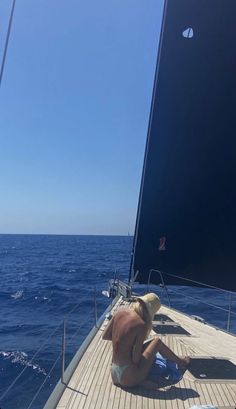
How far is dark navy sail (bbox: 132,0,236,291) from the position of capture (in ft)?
15.9

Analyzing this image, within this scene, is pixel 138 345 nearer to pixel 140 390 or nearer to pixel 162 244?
pixel 140 390

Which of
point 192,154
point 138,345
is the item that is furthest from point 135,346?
point 192,154

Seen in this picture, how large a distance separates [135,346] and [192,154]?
2.53m

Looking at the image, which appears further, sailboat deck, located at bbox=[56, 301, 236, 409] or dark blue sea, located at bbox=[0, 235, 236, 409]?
dark blue sea, located at bbox=[0, 235, 236, 409]

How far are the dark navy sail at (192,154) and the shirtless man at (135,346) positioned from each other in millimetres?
1157

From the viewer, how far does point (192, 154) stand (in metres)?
5.17

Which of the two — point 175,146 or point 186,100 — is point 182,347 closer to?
point 175,146

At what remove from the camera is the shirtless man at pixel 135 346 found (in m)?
3.94

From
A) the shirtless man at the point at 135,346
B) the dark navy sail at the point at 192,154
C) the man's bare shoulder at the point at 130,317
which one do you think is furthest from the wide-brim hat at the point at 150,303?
the dark navy sail at the point at 192,154

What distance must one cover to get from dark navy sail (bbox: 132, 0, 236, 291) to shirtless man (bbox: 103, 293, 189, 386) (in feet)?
3.80

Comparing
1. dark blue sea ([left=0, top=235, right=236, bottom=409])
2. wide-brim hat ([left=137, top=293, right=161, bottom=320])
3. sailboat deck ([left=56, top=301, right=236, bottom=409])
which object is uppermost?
wide-brim hat ([left=137, top=293, right=161, bottom=320])

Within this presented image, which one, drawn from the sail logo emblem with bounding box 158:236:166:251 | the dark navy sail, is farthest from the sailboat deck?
the sail logo emblem with bounding box 158:236:166:251

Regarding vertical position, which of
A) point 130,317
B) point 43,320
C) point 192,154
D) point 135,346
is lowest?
point 43,320

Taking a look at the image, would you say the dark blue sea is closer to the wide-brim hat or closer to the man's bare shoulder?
the man's bare shoulder
